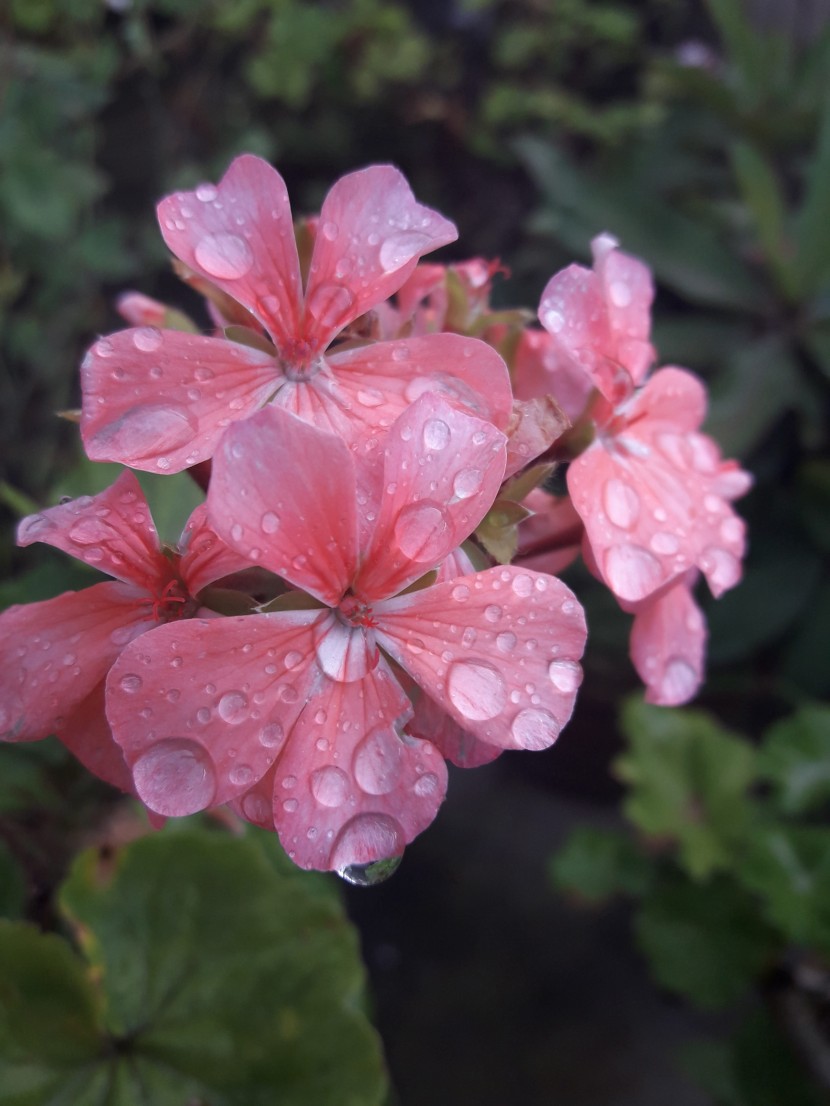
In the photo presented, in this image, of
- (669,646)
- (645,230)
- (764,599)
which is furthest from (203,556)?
(645,230)

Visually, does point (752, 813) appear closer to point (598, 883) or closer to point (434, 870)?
point (598, 883)

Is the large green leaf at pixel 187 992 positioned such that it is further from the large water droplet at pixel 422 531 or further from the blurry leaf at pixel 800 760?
the blurry leaf at pixel 800 760

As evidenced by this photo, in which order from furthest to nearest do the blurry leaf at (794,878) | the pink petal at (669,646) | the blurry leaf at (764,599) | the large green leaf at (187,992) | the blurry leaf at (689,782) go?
1. the blurry leaf at (764,599)
2. the blurry leaf at (689,782)
3. the blurry leaf at (794,878)
4. the large green leaf at (187,992)
5. the pink petal at (669,646)

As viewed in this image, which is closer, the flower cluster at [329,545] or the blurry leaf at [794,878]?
the flower cluster at [329,545]

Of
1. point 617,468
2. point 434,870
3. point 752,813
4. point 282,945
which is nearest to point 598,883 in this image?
point 752,813

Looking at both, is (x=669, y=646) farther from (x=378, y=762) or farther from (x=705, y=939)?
(x=705, y=939)

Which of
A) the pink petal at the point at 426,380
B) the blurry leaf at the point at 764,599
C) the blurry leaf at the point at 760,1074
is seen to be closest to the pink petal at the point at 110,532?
the pink petal at the point at 426,380

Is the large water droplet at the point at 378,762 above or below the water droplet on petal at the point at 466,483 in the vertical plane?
below
